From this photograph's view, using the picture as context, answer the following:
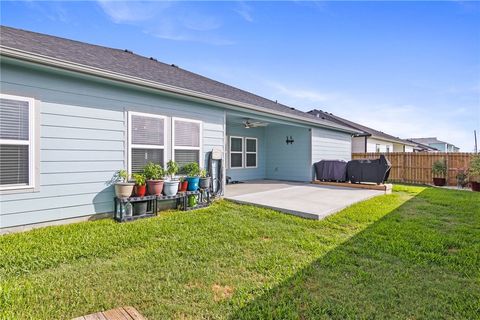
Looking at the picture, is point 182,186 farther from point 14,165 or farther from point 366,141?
point 366,141

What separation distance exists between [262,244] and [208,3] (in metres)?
6.71

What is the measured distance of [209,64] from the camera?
11.2m

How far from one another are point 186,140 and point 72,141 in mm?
2447

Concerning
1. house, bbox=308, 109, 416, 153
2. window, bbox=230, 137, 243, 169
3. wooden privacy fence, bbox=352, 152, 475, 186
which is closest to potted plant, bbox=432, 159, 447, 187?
wooden privacy fence, bbox=352, 152, 475, 186

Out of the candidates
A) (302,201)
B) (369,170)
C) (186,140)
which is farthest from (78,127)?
(369,170)

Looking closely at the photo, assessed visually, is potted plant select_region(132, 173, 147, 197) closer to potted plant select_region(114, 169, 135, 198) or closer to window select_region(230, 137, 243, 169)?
potted plant select_region(114, 169, 135, 198)

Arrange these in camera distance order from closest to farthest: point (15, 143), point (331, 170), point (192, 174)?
point (15, 143) → point (192, 174) → point (331, 170)

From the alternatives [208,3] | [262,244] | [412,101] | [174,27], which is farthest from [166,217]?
[412,101]

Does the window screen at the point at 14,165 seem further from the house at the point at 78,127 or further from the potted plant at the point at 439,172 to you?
the potted plant at the point at 439,172

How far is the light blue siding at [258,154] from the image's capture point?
34.7 feet

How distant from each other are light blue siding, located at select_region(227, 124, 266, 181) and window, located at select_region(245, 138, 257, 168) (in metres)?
0.18

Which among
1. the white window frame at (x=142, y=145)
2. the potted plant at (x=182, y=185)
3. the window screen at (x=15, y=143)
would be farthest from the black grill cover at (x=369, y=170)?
the window screen at (x=15, y=143)

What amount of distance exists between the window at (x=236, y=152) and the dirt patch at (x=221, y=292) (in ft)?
26.2

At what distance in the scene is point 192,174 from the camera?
625 centimetres
